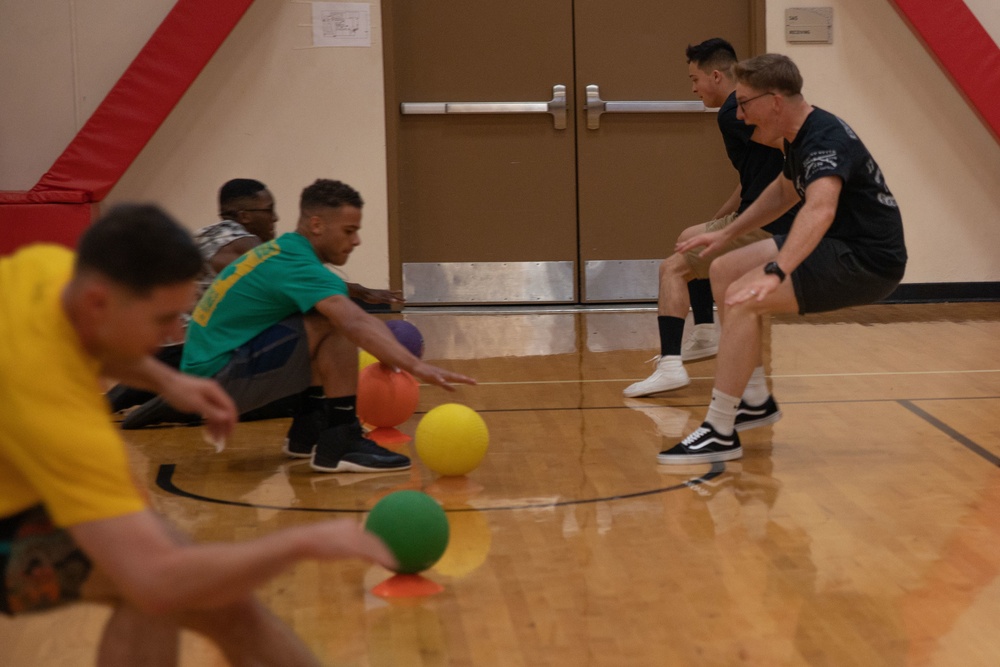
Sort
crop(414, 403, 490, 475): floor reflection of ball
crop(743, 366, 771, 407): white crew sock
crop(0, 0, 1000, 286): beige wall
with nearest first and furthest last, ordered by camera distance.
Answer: crop(414, 403, 490, 475): floor reflection of ball < crop(743, 366, 771, 407): white crew sock < crop(0, 0, 1000, 286): beige wall

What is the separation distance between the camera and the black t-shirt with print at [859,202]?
4.23 meters

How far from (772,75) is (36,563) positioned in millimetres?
3238

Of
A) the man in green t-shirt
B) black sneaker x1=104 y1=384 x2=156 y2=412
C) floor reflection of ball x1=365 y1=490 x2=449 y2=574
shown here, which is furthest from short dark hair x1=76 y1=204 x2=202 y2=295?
black sneaker x1=104 y1=384 x2=156 y2=412

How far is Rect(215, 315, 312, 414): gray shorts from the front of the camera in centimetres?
431

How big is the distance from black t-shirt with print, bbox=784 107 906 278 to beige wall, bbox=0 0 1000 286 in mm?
4635

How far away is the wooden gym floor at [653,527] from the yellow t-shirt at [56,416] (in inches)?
42.5

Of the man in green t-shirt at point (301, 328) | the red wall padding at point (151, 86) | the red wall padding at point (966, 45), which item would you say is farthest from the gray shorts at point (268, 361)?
the red wall padding at point (966, 45)

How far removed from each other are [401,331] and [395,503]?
250 centimetres

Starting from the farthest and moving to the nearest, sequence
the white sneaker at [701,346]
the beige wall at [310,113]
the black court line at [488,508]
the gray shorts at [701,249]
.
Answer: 1. the beige wall at [310,113]
2. the white sneaker at [701,346]
3. the gray shorts at [701,249]
4. the black court line at [488,508]

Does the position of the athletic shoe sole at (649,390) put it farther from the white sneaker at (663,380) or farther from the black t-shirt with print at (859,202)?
the black t-shirt with print at (859,202)

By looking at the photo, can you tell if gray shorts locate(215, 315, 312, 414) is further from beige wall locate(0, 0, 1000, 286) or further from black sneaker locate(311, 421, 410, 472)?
beige wall locate(0, 0, 1000, 286)

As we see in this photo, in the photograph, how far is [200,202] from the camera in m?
8.55

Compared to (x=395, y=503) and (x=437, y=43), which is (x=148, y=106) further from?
(x=395, y=503)

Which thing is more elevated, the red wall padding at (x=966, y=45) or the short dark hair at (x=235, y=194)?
the red wall padding at (x=966, y=45)
